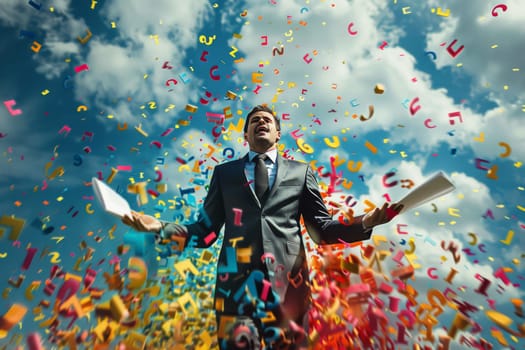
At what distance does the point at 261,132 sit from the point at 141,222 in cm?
141

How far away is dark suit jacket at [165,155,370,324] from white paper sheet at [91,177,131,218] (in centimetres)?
54

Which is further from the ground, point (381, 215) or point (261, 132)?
point (261, 132)

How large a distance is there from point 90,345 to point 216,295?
1.36 metres

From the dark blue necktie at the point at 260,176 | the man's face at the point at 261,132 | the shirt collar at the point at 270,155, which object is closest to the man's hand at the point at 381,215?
the dark blue necktie at the point at 260,176

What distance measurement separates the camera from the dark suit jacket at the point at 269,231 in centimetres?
276

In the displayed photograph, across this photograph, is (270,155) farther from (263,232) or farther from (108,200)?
(108,200)

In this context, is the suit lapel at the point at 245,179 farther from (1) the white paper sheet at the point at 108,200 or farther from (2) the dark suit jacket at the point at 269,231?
(1) the white paper sheet at the point at 108,200

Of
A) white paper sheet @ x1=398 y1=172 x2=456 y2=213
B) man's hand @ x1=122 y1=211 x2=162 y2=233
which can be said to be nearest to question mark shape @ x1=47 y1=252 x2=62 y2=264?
man's hand @ x1=122 y1=211 x2=162 y2=233

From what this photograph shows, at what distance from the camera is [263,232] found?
2.87 m

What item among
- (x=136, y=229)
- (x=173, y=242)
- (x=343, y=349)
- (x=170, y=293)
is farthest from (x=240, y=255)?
(x=170, y=293)

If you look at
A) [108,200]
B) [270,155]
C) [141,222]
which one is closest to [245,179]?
[270,155]

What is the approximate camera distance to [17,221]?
304 cm

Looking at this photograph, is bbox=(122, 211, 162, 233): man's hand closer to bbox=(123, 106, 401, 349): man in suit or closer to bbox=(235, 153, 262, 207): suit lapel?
bbox=(123, 106, 401, 349): man in suit

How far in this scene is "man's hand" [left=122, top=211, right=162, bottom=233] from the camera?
9.16 feet
